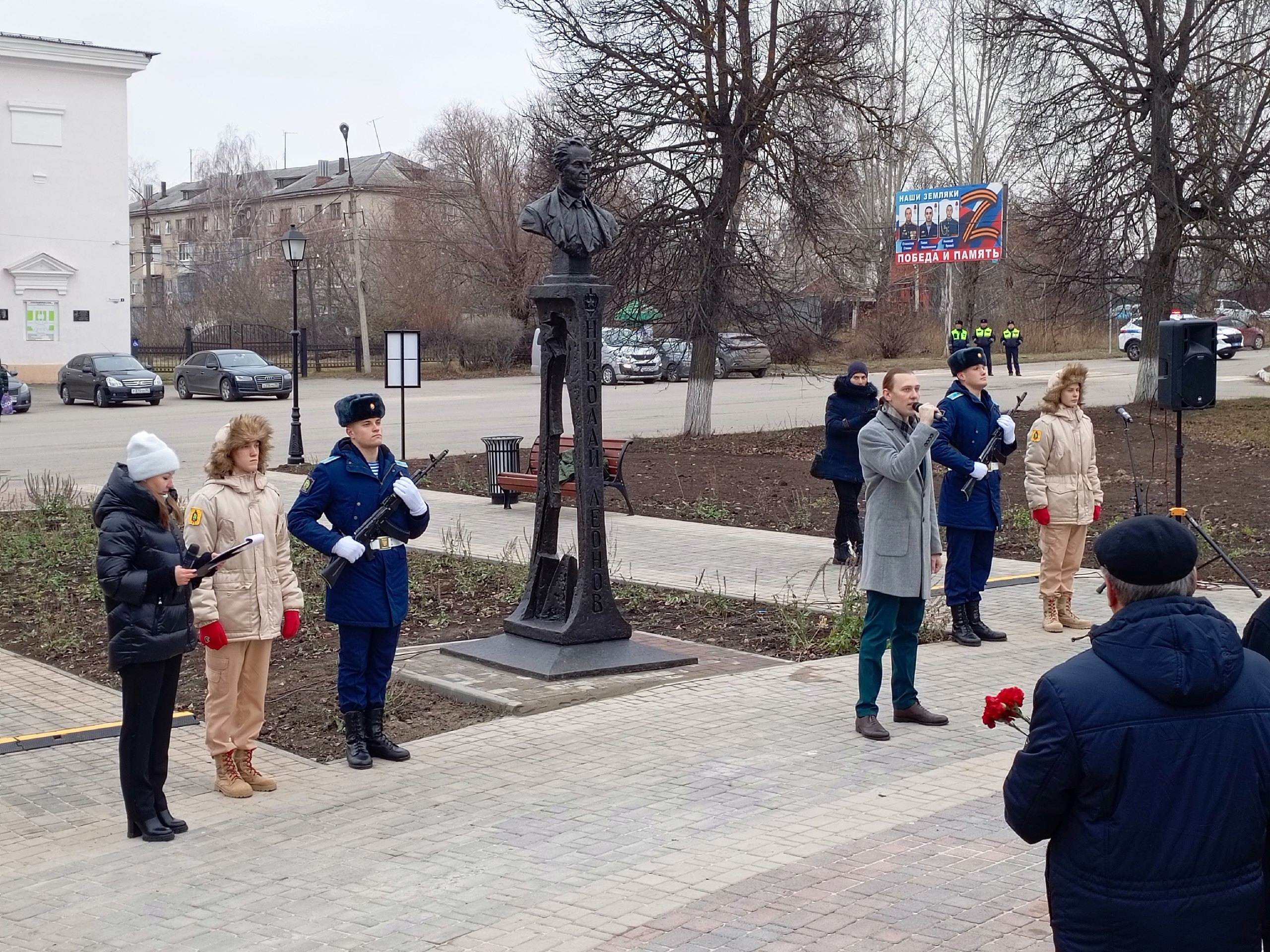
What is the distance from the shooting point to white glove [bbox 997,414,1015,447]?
9.77 metres

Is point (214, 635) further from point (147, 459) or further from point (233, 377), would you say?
point (233, 377)

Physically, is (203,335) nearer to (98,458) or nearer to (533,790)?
(98,458)

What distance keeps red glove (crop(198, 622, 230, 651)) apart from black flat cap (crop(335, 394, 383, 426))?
123cm

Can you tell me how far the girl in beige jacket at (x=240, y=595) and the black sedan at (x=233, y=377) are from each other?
33.1 m

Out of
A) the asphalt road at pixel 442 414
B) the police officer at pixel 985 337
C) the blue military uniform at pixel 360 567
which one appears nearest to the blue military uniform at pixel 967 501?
the blue military uniform at pixel 360 567

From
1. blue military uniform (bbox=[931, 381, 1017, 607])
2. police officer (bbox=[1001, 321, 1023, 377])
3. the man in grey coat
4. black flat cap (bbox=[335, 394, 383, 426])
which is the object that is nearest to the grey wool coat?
the man in grey coat

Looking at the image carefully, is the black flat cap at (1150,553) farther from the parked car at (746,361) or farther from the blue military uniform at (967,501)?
the parked car at (746,361)

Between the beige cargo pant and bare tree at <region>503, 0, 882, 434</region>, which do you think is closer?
the beige cargo pant

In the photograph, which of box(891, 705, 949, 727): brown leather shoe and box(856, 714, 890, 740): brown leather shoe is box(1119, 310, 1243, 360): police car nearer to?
box(891, 705, 949, 727): brown leather shoe

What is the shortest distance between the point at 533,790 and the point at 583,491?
8.67 ft

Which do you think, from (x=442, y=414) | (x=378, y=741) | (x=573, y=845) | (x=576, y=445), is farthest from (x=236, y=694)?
(x=442, y=414)

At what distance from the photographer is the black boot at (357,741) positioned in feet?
23.4

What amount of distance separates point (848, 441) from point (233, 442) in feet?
23.3

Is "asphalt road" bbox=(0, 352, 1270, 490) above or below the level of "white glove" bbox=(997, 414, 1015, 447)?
below
